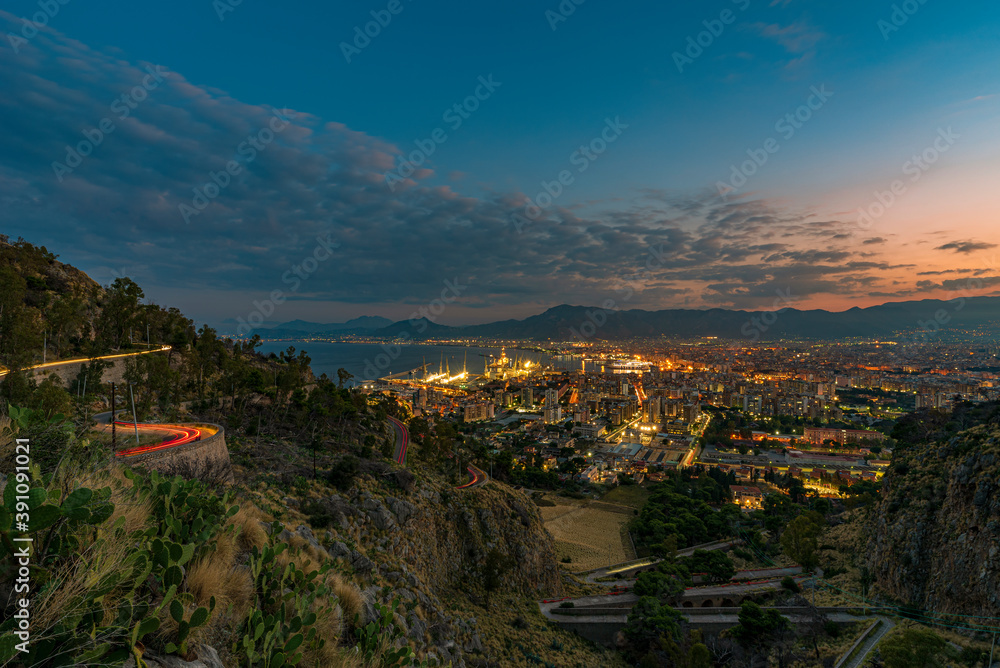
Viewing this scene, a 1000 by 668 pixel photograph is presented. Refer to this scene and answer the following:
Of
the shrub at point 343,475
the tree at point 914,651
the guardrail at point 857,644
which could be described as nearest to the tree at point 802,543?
the guardrail at point 857,644

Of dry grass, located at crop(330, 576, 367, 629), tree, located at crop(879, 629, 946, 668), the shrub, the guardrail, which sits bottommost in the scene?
the guardrail

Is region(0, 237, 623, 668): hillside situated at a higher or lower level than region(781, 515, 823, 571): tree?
Answer: higher

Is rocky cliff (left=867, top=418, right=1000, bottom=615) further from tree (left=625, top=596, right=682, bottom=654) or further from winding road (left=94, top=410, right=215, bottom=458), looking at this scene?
winding road (left=94, top=410, right=215, bottom=458)

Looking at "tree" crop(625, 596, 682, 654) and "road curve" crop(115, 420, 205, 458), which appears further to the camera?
"tree" crop(625, 596, 682, 654)

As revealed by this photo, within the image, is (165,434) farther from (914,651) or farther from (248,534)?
(914,651)

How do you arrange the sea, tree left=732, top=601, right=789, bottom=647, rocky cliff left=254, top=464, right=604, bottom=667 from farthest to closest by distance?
1. the sea
2. tree left=732, top=601, right=789, bottom=647
3. rocky cliff left=254, top=464, right=604, bottom=667
